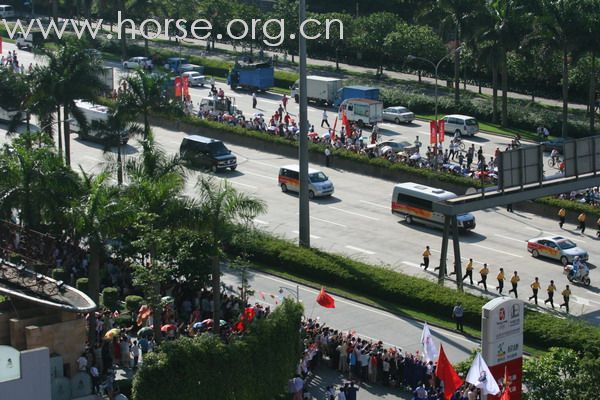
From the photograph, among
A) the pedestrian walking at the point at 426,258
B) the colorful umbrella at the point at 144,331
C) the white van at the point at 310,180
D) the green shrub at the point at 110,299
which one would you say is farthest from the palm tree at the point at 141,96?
the colorful umbrella at the point at 144,331

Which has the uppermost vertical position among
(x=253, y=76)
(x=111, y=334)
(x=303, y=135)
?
(x=303, y=135)

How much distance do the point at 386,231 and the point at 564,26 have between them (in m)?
23.5

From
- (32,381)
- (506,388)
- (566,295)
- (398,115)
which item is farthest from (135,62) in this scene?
(506,388)

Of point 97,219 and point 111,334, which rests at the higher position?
point 97,219

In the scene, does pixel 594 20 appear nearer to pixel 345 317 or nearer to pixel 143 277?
pixel 345 317

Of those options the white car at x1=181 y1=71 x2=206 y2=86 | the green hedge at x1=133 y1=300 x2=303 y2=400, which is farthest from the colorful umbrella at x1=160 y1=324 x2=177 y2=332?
the white car at x1=181 y1=71 x2=206 y2=86

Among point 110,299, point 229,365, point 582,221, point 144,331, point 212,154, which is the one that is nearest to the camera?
point 229,365

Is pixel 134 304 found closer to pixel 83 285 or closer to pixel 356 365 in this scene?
pixel 83 285

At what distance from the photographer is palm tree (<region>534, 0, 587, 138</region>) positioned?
252 feet

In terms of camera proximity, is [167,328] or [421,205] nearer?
[167,328]

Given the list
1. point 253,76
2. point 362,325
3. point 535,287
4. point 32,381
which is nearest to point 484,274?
point 535,287

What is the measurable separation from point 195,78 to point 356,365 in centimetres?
5895

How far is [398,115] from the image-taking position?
3314 inches

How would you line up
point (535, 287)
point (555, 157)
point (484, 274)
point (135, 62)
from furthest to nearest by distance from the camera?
point (135, 62) < point (555, 157) < point (484, 274) < point (535, 287)
